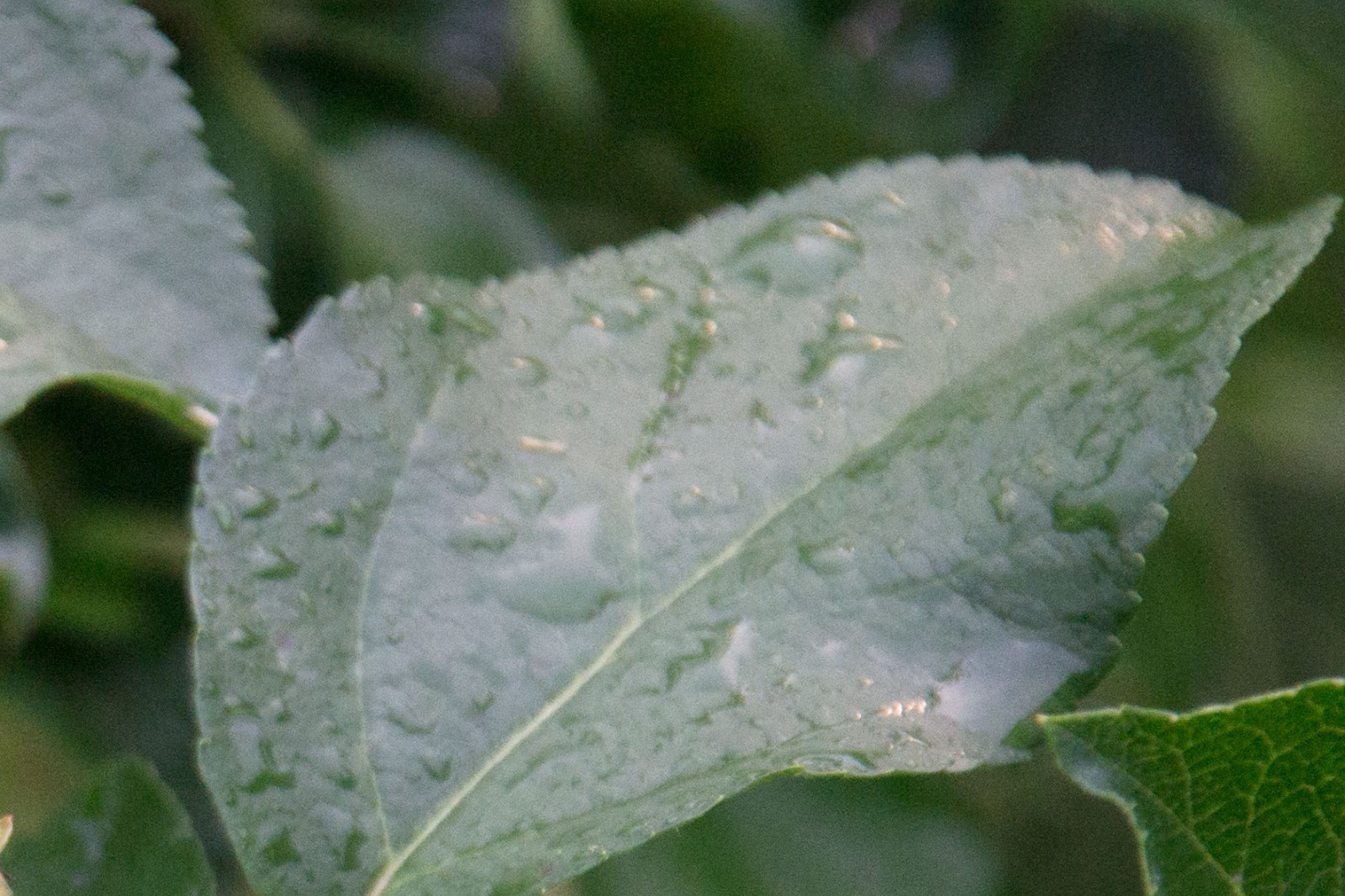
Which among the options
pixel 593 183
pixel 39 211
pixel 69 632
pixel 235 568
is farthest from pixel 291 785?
pixel 593 183

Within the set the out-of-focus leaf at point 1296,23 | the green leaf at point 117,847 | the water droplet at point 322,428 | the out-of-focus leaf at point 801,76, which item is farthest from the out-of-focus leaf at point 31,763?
the out-of-focus leaf at point 1296,23

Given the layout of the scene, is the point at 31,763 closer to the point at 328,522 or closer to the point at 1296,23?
the point at 328,522

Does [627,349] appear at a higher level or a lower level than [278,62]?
higher

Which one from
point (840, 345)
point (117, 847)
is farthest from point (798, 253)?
point (117, 847)

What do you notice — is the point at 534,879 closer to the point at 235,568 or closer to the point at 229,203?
the point at 235,568

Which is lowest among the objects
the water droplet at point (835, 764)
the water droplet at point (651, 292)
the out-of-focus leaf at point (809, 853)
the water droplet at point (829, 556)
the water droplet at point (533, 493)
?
the out-of-focus leaf at point (809, 853)

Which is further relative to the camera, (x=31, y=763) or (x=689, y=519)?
(x=31, y=763)

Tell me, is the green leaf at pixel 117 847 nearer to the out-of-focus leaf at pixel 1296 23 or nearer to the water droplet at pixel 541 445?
the water droplet at pixel 541 445
